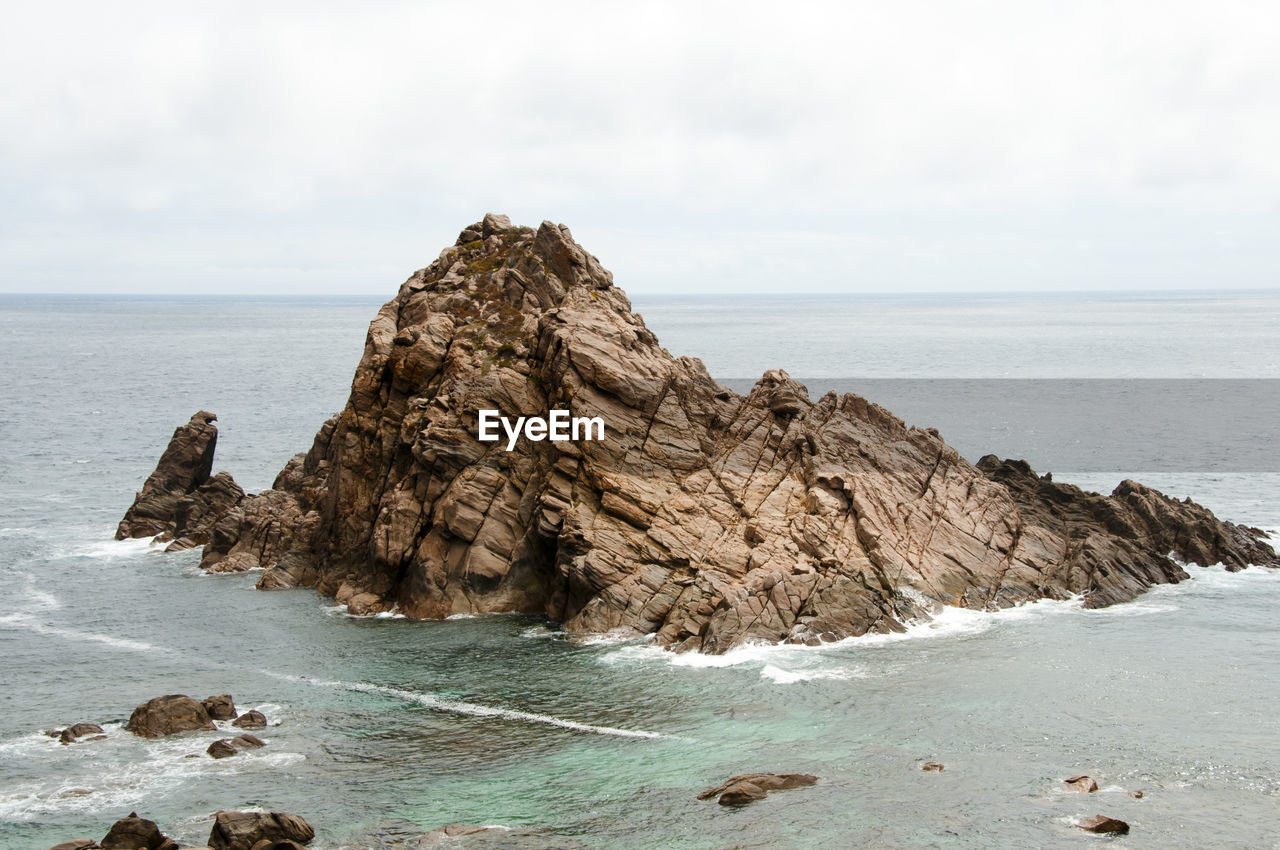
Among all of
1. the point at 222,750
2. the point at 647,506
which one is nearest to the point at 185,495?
the point at 647,506

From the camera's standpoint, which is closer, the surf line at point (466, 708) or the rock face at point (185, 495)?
the surf line at point (466, 708)

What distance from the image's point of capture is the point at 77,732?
46.7 m

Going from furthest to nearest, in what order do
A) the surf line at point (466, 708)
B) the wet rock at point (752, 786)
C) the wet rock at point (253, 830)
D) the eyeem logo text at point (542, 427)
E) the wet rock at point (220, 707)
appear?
the eyeem logo text at point (542, 427)
the wet rock at point (220, 707)
the surf line at point (466, 708)
the wet rock at point (752, 786)
the wet rock at point (253, 830)

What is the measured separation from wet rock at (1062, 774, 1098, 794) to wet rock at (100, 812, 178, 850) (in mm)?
28316

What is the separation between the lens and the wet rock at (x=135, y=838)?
3591cm

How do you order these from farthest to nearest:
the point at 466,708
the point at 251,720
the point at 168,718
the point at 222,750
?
the point at 466,708 < the point at 251,720 < the point at 168,718 < the point at 222,750

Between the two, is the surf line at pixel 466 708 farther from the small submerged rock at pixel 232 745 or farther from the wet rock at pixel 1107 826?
the wet rock at pixel 1107 826

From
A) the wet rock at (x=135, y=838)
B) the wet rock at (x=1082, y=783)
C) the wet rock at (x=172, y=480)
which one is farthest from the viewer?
the wet rock at (x=172, y=480)

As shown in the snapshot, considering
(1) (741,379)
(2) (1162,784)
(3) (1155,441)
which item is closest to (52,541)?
(2) (1162,784)

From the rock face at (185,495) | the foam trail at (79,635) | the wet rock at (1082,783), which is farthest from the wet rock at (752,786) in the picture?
the rock face at (185,495)

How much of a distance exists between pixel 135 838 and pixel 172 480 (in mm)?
55568

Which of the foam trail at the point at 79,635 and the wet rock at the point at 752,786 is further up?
the wet rock at the point at 752,786

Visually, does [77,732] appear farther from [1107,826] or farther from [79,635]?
[1107,826]

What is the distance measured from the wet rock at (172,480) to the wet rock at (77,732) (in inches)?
Answer: 1585
